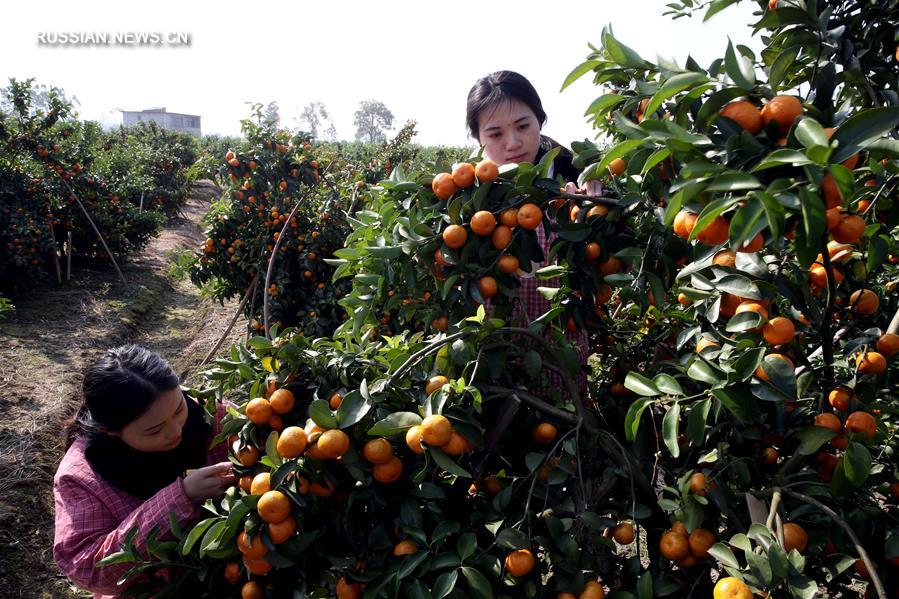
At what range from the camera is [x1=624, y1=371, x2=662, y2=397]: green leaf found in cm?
91

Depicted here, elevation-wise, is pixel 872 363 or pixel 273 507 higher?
pixel 872 363

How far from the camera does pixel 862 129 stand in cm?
63

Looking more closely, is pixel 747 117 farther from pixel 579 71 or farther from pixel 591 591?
pixel 591 591

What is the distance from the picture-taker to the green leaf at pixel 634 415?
2.97 feet

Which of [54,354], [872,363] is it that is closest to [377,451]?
[872,363]

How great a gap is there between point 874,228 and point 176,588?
4.58ft

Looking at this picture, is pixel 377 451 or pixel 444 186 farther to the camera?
pixel 444 186

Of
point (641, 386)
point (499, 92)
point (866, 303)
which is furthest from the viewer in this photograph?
point (499, 92)

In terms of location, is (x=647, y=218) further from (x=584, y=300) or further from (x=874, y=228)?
(x=874, y=228)

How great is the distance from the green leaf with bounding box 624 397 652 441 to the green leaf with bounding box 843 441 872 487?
269 millimetres

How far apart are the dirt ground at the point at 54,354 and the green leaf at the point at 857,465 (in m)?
3.08

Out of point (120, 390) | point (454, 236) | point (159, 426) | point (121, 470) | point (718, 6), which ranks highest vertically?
point (718, 6)

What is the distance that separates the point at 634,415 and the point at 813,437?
262mm

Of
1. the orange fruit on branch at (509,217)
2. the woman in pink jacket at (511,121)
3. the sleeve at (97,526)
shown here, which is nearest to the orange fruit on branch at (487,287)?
the orange fruit on branch at (509,217)
